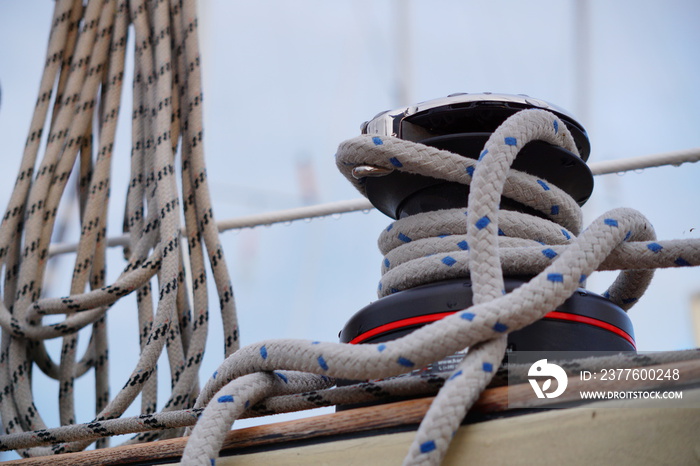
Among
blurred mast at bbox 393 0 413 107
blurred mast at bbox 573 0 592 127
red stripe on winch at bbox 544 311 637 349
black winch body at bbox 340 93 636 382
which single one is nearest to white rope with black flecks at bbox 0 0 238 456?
black winch body at bbox 340 93 636 382

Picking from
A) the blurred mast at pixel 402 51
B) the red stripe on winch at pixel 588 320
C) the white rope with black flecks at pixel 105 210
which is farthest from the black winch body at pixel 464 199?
the blurred mast at pixel 402 51

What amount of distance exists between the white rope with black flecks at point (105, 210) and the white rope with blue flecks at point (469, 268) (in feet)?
1.53

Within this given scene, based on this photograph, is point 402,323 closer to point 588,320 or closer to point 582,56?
point 588,320

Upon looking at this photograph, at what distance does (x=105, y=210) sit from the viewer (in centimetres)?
132

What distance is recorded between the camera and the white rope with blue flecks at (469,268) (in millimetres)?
522

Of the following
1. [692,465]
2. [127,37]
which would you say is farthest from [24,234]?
[692,465]

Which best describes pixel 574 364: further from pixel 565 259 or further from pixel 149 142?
pixel 149 142

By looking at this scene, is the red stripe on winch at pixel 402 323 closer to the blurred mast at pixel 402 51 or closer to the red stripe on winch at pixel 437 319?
the red stripe on winch at pixel 437 319

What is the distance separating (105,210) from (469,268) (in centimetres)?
89

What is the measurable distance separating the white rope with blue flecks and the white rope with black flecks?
1.53 ft

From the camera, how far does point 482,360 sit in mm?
522

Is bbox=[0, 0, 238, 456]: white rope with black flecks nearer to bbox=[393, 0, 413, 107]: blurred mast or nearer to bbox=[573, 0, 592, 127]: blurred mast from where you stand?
bbox=[393, 0, 413, 107]: blurred mast

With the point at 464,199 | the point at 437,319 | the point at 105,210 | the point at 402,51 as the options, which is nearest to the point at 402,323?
the point at 437,319

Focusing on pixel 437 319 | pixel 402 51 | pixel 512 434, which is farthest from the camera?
pixel 402 51
